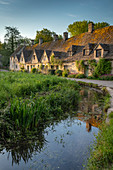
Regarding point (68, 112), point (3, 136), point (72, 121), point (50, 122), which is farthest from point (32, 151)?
point (68, 112)

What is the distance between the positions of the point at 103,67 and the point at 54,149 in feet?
56.7

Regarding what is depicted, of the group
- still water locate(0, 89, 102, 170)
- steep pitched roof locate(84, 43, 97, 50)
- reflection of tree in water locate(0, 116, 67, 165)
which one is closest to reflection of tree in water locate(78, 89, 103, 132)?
still water locate(0, 89, 102, 170)

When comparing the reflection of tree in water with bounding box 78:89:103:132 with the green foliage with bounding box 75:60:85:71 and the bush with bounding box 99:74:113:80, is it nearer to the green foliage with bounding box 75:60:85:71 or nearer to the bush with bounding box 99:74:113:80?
the bush with bounding box 99:74:113:80

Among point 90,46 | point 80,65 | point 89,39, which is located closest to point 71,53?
point 89,39

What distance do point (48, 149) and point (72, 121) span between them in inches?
86.8

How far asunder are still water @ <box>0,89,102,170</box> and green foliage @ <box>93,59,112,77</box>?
579 inches

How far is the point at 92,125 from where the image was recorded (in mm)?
5543

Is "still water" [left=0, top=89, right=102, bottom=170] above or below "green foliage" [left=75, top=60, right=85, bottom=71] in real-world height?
below

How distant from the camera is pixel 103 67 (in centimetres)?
1931

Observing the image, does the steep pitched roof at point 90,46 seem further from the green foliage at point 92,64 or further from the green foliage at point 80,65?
the green foliage at point 92,64

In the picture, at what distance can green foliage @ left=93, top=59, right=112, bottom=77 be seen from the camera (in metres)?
18.9

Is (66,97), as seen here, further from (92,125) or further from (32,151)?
(32,151)

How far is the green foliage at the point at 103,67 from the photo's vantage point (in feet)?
62.1

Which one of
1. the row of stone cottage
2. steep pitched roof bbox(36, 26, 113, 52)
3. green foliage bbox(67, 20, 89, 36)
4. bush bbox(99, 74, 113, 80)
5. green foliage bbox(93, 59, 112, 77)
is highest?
green foliage bbox(67, 20, 89, 36)
